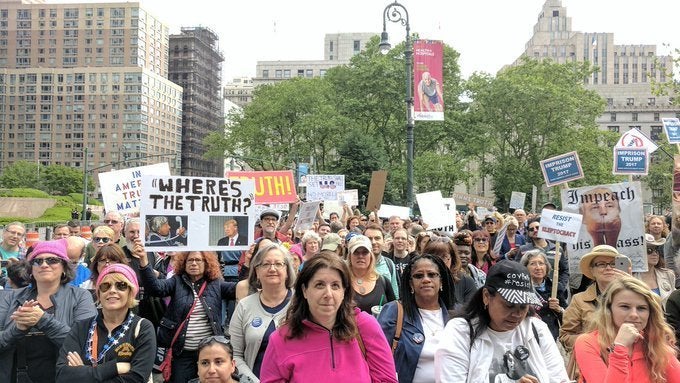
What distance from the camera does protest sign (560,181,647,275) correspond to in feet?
25.3

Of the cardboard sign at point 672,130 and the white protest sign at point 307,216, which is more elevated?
the cardboard sign at point 672,130

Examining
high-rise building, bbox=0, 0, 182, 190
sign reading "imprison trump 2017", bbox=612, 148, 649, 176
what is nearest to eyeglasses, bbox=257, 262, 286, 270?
sign reading "imprison trump 2017", bbox=612, 148, 649, 176

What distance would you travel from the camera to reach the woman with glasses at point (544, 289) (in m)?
6.86

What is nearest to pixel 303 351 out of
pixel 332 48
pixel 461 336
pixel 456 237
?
pixel 461 336

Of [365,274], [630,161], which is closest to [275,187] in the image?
[630,161]

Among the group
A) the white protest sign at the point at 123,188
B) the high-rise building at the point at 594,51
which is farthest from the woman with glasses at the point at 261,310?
the high-rise building at the point at 594,51

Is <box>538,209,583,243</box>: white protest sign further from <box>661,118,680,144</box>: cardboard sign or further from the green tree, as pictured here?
the green tree

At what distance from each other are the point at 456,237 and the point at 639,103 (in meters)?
128

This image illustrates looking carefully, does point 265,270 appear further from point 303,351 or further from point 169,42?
point 169,42

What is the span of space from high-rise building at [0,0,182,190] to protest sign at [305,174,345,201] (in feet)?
381

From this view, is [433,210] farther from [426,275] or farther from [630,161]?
[426,275]

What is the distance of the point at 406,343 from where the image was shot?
4262 millimetres

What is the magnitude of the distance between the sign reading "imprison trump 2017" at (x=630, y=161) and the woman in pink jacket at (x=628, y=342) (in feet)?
32.0

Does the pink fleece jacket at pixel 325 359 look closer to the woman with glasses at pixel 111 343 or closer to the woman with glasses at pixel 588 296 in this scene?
the woman with glasses at pixel 111 343
